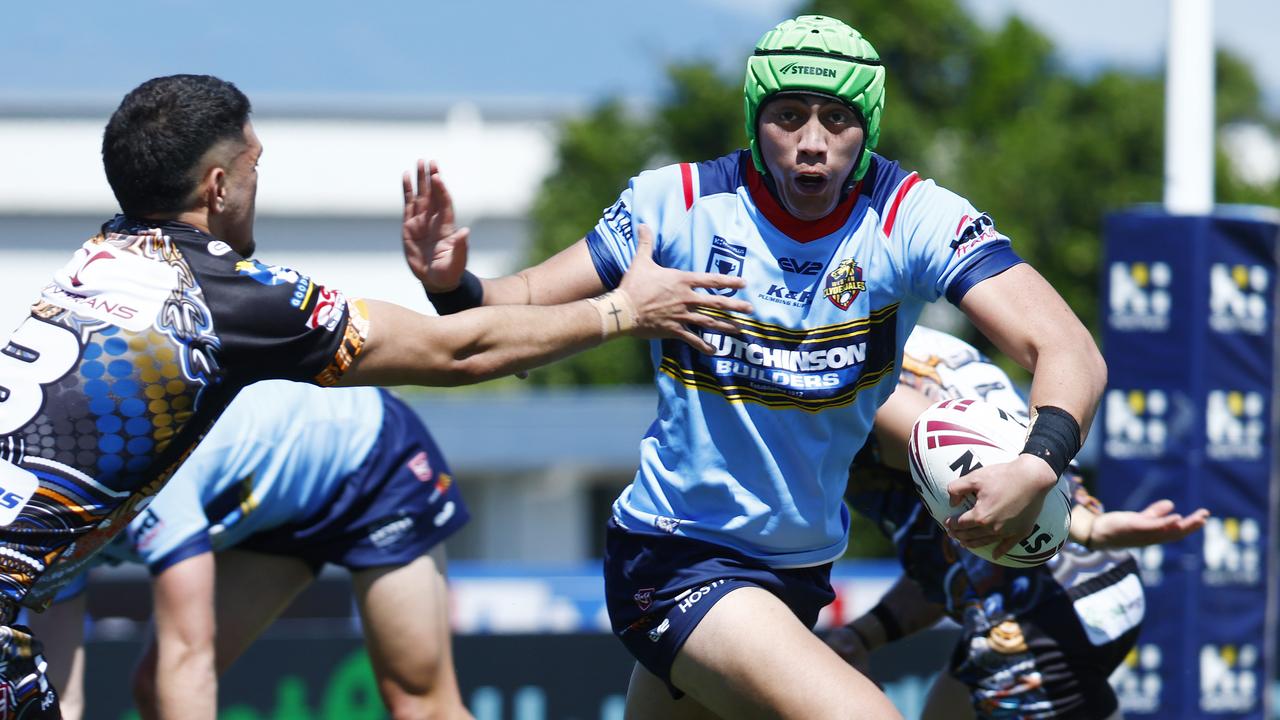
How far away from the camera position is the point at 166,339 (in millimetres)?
3512

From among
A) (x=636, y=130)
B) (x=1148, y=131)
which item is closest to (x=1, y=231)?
(x=636, y=130)

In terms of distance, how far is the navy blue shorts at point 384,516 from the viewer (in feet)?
18.2

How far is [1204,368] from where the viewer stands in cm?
772

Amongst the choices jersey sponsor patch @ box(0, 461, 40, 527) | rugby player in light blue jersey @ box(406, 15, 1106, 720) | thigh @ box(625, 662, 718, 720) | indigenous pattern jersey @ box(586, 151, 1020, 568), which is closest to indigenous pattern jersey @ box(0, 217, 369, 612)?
jersey sponsor patch @ box(0, 461, 40, 527)

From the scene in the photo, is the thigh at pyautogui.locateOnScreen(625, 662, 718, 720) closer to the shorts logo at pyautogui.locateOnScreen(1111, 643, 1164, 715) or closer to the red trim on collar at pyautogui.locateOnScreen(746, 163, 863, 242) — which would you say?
the red trim on collar at pyautogui.locateOnScreen(746, 163, 863, 242)

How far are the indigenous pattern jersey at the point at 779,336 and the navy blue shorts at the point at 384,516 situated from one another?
1656 millimetres

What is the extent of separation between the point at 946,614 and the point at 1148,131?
2036 centimetres

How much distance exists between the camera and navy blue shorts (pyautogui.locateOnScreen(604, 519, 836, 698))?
155 inches

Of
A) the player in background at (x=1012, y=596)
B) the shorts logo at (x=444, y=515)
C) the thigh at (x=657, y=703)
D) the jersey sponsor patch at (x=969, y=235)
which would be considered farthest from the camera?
the shorts logo at (x=444, y=515)

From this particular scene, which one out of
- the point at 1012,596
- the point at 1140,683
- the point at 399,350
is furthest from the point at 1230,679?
the point at 399,350

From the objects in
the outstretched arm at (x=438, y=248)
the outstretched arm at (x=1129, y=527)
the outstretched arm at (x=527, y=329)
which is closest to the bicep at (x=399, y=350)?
the outstretched arm at (x=527, y=329)

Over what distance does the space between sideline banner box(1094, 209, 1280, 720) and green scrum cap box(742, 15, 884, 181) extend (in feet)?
13.6

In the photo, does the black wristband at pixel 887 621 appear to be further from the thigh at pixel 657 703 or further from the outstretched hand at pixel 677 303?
the outstretched hand at pixel 677 303

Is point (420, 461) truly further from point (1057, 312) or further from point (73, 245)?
point (73, 245)
